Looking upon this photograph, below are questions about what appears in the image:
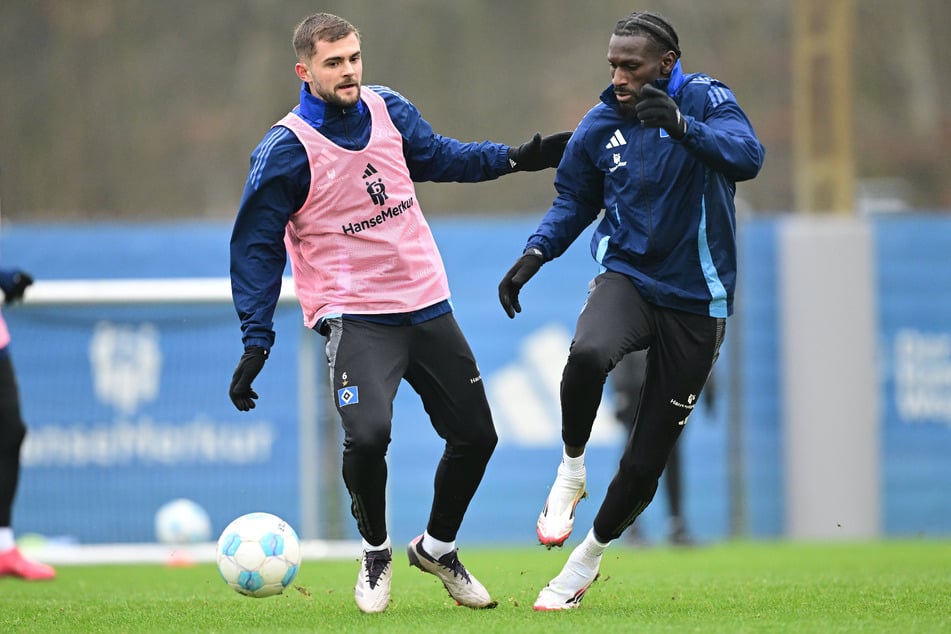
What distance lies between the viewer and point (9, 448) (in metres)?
8.37

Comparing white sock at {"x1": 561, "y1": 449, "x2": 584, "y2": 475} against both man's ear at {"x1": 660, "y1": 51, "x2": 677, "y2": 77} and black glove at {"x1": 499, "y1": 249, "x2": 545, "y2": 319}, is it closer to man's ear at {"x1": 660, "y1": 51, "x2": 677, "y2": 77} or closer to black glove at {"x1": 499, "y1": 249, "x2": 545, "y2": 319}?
black glove at {"x1": 499, "y1": 249, "x2": 545, "y2": 319}

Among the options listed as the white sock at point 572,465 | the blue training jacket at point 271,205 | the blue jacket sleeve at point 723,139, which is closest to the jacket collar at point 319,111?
the blue training jacket at point 271,205

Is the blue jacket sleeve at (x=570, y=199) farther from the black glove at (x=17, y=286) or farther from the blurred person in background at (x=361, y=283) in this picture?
the black glove at (x=17, y=286)

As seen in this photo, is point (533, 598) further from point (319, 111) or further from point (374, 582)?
point (319, 111)

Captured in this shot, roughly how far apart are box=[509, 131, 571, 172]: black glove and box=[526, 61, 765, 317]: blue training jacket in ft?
1.43

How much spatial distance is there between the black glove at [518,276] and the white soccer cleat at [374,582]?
112cm

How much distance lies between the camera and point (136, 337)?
12.3 meters

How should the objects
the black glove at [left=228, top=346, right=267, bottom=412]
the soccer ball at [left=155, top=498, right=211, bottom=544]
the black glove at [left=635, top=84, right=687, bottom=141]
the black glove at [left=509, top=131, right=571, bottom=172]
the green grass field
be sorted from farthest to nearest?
the soccer ball at [left=155, top=498, right=211, bottom=544], the black glove at [left=509, top=131, right=571, bottom=172], the black glove at [left=228, top=346, right=267, bottom=412], the green grass field, the black glove at [left=635, top=84, right=687, bottom=141]

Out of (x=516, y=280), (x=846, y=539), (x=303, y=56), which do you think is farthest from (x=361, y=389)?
(x=846, y=539)

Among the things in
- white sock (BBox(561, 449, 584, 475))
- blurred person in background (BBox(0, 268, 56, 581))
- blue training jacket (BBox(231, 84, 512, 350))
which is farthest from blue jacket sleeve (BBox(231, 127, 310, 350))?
blurred person in background (BBox(0, 268, 56, 581))

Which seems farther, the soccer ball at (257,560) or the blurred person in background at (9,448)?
the blurred person in background at (9,448)

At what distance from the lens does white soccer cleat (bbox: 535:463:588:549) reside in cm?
594

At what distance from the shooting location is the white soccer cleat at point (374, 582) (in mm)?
6062

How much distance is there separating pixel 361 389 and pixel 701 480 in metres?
7.32
